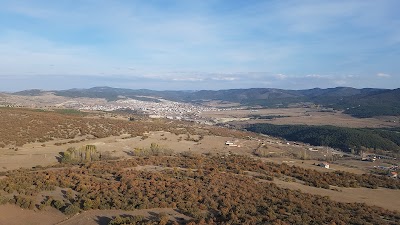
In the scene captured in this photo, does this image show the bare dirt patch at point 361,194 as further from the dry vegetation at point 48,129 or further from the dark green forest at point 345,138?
the dark green forest at point 345,138

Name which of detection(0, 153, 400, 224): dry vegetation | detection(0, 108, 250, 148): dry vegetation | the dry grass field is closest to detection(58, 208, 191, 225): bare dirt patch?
the dry grass field

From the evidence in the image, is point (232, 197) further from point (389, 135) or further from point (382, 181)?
point (389, 135)

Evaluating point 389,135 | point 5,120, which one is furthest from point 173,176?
point 389,135

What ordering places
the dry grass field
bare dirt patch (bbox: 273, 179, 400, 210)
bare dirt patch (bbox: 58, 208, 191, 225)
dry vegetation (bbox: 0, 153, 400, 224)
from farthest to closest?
1. bare dirt patch (bbox: 273, 179, 400, 210)
2. the dry grass field
3. dry vegetation (bbox: 0, 153, 400, 224)
4. bare dirt patch (bbox: 58, 208, 191, 225)

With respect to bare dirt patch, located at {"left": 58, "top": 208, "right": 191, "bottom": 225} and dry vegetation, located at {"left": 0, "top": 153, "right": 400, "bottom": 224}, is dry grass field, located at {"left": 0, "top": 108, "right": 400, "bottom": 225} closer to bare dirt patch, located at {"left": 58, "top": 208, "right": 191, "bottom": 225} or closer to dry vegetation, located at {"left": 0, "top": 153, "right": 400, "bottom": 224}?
bare dirt patch, located at {"left": 58, "top": 208, "right": 191, "bottom": 225}

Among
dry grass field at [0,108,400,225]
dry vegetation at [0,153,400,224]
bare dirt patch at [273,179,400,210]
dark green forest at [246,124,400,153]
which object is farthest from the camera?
dark green forest at [246,124,400,153]

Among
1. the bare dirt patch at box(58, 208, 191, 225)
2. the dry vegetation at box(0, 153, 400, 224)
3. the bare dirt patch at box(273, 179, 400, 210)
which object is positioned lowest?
the bare dirt patch at box(273, 179, 400, 210)

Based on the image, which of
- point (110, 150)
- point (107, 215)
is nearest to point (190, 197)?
point (107, 215)

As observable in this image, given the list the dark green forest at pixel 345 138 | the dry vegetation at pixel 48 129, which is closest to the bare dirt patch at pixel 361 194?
the dry vegetation at pixel 48 129

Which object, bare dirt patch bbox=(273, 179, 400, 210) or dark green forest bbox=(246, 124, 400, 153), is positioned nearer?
bare dirt patch bbox=(273, 179, 400, 210)
